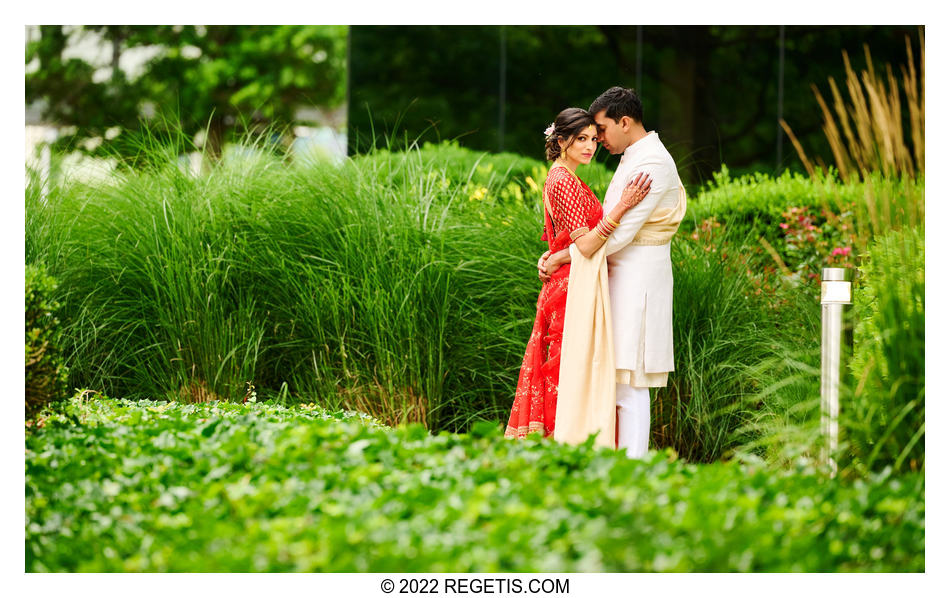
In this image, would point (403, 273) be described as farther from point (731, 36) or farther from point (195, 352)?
point (731, 36)

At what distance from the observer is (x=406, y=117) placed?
1052 centimetres

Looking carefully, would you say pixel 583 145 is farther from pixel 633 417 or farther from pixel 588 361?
pixel 633 417

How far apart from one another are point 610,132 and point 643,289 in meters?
0.77

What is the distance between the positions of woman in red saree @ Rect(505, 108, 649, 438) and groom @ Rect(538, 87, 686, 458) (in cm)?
9

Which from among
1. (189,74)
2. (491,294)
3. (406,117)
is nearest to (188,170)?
(491,294)

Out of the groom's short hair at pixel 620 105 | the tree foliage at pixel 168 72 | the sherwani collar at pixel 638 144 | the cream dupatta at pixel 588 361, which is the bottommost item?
the cream dupatta at pixel 588 361

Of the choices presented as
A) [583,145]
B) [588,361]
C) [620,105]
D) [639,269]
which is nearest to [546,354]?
[588,361]

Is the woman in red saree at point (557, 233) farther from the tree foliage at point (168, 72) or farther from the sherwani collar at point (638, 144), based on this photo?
the tree foliage at point (168, 72)

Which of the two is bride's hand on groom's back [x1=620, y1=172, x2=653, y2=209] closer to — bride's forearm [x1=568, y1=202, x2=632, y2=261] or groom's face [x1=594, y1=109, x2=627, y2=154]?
bride's forearm [x1=568, y1=202, x2=632, y2=261]

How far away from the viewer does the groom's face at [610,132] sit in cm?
441

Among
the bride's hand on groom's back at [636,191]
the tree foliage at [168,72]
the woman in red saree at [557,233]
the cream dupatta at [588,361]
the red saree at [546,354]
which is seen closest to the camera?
the bride's hand on groom's back at [636,191]

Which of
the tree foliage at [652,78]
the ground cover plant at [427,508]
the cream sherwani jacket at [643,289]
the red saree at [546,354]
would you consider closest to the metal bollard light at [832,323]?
the ground cover plant at [427,508]

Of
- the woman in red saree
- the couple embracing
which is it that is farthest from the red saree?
the couple embracing

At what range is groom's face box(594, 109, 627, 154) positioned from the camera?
441 cm
